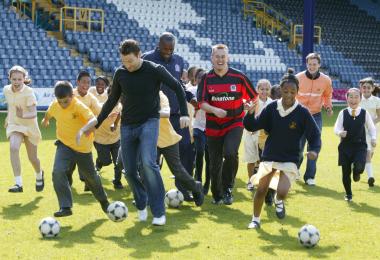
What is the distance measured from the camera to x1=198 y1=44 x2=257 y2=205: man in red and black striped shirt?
308 inches

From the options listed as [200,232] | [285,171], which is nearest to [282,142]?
[285,171]

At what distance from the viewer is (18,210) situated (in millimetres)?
7637

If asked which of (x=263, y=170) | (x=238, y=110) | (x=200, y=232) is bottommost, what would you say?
(x=200, y=232)

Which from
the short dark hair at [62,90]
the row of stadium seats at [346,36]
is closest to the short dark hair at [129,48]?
the short dark hair at [62,90]

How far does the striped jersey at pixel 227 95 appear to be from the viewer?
7.85 metres

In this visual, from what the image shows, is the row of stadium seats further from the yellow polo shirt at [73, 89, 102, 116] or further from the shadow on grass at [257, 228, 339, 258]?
the shadow on grass at [257, 228, 339, 258]

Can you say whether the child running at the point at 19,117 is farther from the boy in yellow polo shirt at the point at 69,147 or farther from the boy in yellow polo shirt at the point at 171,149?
the boy in yellow polo shirt at the point at 171,149

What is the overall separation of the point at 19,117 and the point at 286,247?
443 centimetres

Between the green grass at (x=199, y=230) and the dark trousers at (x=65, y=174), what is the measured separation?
26cm

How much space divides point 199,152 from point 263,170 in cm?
239

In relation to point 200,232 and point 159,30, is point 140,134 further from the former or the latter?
point 159,30

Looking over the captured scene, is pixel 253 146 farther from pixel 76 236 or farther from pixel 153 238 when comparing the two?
pixel 76 236

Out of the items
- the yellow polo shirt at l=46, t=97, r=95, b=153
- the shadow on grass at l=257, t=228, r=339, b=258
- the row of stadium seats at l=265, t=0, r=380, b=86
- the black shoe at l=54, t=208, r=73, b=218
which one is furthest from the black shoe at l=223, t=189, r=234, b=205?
the row of stadium seats at l=265, t=0, r=380, b=86

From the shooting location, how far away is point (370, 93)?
35.3 ft
